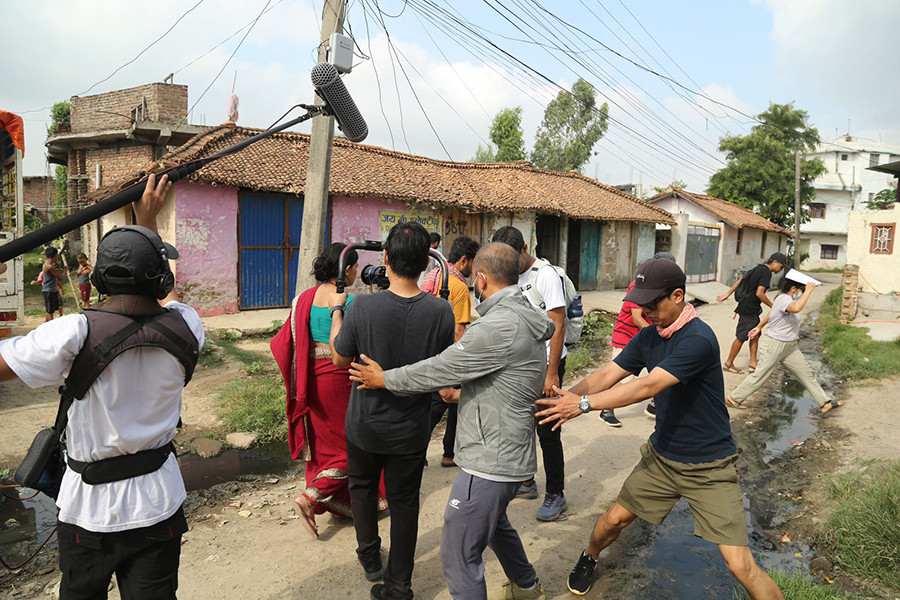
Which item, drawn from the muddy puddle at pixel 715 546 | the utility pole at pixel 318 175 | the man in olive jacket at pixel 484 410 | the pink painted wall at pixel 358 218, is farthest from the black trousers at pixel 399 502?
the pink painted wall at pixel 358 218

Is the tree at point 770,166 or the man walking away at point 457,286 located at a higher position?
the tree at point 770,166

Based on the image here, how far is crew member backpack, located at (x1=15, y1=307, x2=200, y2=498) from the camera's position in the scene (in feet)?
5.76

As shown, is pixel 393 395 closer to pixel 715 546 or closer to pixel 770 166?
pixel 715 546

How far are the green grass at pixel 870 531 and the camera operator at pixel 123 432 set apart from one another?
371cm

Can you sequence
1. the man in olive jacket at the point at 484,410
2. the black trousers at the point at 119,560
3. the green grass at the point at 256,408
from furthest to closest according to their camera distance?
the green grass at the point at 256,408 → the man in olive jacket at the point at 484,410 → the black trousers at the point at 119,560

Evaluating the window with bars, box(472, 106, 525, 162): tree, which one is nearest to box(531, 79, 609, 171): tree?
box(472, 106, 525, 162): tree

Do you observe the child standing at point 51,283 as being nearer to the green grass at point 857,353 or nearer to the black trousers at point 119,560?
the black trousers at point 119,560

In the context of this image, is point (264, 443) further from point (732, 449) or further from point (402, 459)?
point (732, 449)

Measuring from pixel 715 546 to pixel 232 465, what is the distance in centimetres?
386

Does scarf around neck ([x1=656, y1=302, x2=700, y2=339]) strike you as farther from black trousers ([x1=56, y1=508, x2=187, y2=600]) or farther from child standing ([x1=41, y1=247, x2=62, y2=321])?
child standing ([x1=41, y1=247, x2=62, y2=321])

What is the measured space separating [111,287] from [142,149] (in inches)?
647

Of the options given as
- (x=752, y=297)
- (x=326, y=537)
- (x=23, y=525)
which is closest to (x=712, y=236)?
(x=752, y=297)

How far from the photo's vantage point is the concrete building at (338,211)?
37.1 feet

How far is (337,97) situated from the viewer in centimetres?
343
